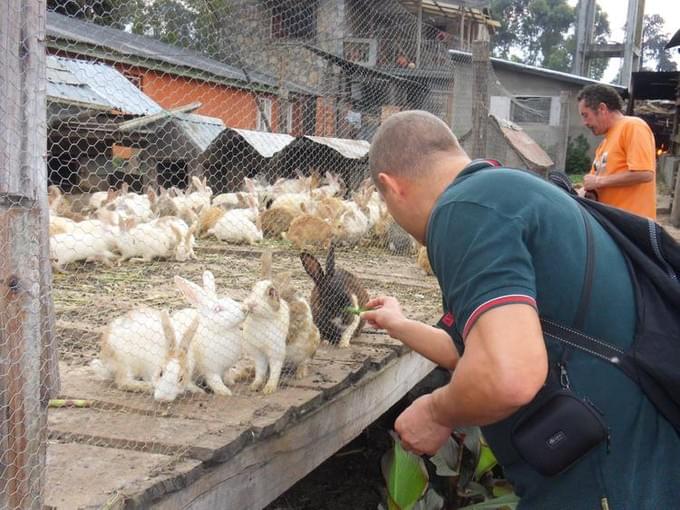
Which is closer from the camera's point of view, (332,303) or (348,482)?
(332,303)

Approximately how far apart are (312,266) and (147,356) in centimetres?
105

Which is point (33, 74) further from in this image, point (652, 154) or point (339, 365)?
point (652, 154)

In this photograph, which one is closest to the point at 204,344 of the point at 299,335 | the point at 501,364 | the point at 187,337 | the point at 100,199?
the point at 187,337

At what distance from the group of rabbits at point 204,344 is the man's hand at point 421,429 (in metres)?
1.00

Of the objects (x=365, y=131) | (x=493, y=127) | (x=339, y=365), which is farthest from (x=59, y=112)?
(x=493, y=127)

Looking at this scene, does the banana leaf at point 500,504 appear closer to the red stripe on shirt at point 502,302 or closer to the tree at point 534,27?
the red stripe on shirt at point 502,302

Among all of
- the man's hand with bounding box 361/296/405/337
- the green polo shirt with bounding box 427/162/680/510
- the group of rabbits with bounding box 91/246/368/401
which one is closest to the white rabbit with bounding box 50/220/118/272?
the group of rabbits with bounding box 91/246/368/401

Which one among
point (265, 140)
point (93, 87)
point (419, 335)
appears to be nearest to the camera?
point (419, 335)

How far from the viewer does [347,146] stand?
332 inches

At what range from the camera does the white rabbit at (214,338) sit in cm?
274

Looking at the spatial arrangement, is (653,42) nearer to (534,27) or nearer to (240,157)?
(534,27)

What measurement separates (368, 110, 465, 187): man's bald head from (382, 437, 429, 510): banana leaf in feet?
6.50

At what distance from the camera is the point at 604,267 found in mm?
1598

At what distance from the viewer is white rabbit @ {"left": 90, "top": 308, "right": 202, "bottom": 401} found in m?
2.59
